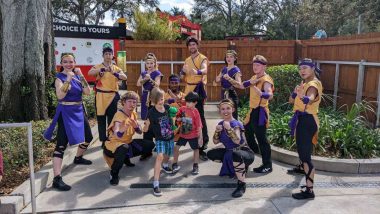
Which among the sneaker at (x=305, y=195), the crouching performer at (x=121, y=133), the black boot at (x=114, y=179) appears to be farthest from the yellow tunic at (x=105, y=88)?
the sneaker at (x=305, y=195)

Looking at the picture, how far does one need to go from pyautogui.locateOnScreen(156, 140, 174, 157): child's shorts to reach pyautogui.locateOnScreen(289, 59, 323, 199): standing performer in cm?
167

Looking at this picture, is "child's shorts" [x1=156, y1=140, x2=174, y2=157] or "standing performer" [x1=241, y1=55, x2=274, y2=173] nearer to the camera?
"child's shorts" [x1=156, y1=140, x2=174, y2=157]

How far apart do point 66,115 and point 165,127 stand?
4.31 ft

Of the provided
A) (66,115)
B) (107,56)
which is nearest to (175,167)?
(66,115)

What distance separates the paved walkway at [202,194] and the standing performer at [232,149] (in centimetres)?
22

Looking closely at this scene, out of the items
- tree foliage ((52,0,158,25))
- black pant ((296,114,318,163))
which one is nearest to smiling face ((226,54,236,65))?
black pant ((296,114,318,163))

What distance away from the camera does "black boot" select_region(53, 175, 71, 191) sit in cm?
462

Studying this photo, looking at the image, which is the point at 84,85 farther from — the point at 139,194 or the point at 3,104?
the point at 3,104

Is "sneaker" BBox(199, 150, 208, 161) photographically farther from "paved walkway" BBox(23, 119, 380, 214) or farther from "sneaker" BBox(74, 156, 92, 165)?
"sneaker" BBox(74, 156, 92, 165)

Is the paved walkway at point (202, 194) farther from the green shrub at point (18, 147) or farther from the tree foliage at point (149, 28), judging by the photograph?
the tree foliage at point (149, 28)

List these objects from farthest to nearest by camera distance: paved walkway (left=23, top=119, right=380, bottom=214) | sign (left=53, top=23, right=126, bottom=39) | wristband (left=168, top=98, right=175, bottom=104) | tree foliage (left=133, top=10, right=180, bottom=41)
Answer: sign (left=53, top=23, right=126, bottom=39) → tree foliage (left=133, top=10, right=180, bottom=41) → wristband (left=168, top=98, right=175, bottom=104) → paved walkway (left=23, top=119, right=380, bottom=214)

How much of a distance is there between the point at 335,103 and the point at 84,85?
21.2 feet

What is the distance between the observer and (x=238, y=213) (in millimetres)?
4004

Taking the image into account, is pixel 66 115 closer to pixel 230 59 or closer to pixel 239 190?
pixel 239 190
